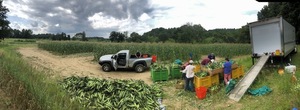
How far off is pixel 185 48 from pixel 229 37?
48.9m

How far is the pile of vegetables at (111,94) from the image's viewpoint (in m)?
9.08

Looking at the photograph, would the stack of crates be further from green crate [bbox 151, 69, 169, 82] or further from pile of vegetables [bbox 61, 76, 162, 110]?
pile of vegetables [bbox 61, 76, 162, 110]

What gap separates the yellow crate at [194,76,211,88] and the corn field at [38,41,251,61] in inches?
529

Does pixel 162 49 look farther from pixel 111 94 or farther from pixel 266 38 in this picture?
pixel 111 94

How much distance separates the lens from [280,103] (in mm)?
8922

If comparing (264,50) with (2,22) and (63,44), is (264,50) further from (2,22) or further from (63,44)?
(2,22)

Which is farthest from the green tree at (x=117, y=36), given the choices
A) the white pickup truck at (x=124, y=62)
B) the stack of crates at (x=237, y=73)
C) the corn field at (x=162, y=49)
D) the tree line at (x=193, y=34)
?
the stack of crates at (x=237, y=73)

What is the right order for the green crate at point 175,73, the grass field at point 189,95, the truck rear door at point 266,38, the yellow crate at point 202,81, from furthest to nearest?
the green crate at point 175,73 < the truck rear door at point 266,38 < the yellow crate at point 202,81 < the grass field at point 189,95

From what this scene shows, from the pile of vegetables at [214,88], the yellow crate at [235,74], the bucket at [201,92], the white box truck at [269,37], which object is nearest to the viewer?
the bucket at [201,92]

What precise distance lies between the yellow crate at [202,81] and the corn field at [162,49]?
13.4 m

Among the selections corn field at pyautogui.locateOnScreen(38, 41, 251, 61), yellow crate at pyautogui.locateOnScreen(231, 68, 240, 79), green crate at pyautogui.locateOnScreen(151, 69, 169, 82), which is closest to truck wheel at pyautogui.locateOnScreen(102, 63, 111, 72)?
corn field at pyautogui.locateOnScreen(38, 41, 251, 61)

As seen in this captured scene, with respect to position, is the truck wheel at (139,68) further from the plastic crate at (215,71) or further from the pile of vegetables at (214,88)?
the pile of vegetables at (214,88)

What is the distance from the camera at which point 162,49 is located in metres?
26.4

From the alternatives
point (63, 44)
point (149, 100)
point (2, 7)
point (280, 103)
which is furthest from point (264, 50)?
point (2, 7)
